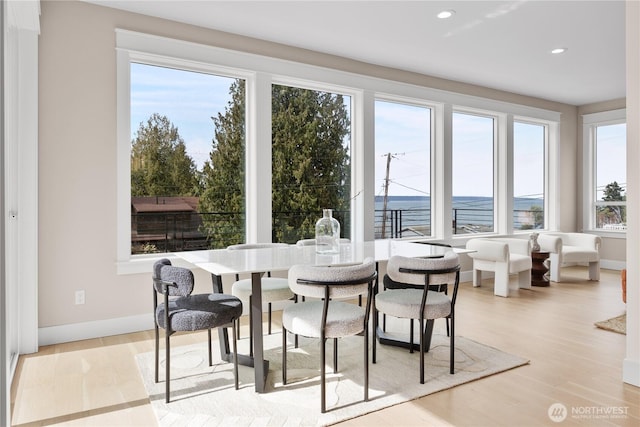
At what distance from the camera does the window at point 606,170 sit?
700 cm

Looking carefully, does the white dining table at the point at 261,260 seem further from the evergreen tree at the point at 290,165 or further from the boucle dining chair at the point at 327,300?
the evergreen tree at the point at 290,165

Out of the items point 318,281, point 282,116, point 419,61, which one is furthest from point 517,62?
point 318,281

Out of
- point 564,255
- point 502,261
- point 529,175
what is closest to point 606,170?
point 529,175

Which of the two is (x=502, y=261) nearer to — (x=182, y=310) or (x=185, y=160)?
(x=185, y=160)

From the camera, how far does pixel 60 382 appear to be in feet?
8.59

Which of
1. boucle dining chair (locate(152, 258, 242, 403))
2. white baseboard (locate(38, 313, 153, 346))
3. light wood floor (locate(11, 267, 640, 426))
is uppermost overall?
boucle dining chair (locate(152, 258, 242, 403))

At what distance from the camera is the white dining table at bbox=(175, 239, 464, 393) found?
2.41 metres

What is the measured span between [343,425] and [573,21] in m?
3.80

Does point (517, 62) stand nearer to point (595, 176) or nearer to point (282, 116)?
point (282, 116)

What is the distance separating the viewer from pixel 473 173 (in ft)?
20.4

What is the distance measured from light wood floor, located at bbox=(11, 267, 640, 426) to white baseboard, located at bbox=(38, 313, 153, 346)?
0.27 ft

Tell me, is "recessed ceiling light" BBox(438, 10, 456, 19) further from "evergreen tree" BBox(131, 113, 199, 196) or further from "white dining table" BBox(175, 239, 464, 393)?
"evergreen tree" BBox(131, 113, 199, 196)

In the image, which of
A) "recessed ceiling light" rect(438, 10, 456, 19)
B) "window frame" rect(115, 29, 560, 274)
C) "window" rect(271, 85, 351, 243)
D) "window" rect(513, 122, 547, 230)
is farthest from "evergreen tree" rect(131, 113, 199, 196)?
"window" rect(513, 122, 547, 230)

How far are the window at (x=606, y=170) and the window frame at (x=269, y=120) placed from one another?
1771mm
